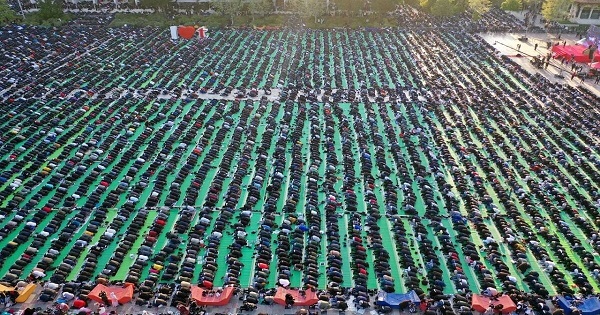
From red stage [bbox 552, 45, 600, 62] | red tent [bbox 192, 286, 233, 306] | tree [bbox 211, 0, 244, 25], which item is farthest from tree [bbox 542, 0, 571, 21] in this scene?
red tent [bbox 192, 286, 233, 306]

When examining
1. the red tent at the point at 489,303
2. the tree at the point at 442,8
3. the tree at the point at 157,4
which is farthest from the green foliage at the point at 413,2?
the red tent at the point at 489,303

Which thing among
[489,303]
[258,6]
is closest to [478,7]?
[258,6]

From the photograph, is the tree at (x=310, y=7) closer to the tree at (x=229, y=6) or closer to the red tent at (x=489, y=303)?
the tree at (x=229, y=6)

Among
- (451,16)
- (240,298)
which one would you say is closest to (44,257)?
(240,298)

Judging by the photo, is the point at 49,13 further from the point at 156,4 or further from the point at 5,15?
the point at 156,4

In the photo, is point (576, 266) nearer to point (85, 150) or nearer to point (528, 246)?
point (528, 246)

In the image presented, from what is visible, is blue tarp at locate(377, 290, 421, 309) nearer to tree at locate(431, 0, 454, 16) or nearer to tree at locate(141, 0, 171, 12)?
tree at locate(431, 0, 454, 16)
